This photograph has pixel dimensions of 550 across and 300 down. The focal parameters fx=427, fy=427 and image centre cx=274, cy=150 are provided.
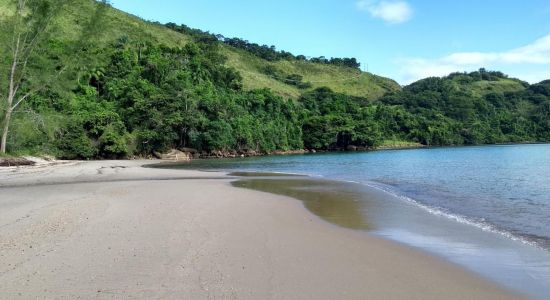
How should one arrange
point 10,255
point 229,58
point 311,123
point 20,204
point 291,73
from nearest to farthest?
point 10,255 < point 20,204 < point 311,123 < point 229,58 < point 291,73

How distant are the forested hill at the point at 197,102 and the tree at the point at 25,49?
20 cm

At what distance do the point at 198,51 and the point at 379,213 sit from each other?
108 m

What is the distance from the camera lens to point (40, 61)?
39844 mm

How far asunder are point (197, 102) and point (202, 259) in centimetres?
7694

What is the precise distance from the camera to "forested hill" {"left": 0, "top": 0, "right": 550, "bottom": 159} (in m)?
44.7

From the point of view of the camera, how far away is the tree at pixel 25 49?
3766cm

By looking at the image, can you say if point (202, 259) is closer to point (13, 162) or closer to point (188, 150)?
point (13, 162)

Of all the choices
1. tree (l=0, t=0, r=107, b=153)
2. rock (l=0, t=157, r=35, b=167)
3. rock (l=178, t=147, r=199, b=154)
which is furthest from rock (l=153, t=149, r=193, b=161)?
rock (l=0, t=157, r=35, b=167)

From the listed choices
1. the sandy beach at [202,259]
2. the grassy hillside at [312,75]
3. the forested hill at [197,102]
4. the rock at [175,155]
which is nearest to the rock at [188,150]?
the forested hill at [197,102]

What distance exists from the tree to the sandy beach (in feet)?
97.8

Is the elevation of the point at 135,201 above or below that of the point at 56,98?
below

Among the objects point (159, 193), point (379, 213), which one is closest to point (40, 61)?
point (159, 193)

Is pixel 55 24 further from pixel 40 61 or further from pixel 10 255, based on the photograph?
pixel 10 255

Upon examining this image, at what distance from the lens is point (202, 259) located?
8141 mm
